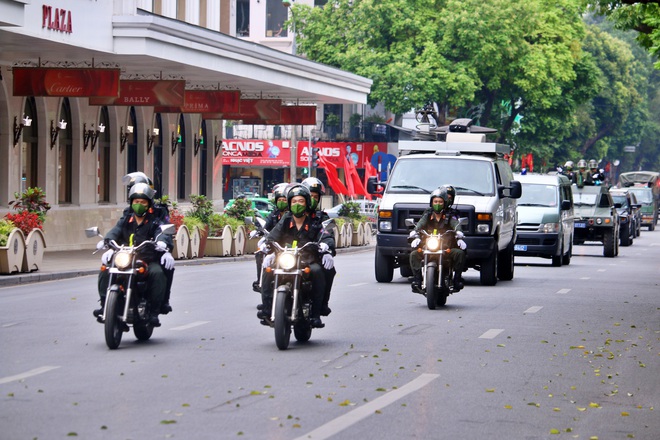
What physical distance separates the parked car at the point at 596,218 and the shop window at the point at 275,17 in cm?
3410

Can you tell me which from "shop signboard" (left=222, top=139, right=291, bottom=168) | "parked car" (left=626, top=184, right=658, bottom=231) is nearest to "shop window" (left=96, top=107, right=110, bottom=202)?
"shop signboard" (left=222, top=139, right=291, bottom=168)

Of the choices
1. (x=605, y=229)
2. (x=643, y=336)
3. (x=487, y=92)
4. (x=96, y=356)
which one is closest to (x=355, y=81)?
(x=605, y=229)

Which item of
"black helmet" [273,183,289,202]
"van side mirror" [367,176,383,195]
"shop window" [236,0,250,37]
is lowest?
"van side mirror" [367,176,383,195]

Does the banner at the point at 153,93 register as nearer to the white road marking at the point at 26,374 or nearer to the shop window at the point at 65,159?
the shop window at the point at 65,159

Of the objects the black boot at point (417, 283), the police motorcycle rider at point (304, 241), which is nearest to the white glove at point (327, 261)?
the police motorcycle rider at point (304, 241)

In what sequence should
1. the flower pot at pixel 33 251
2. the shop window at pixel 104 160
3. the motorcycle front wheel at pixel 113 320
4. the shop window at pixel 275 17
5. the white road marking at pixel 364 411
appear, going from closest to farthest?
the white road marking at pixel 364 411, the motorcycle front wheel at pixel 113 320, the flower pot at pixel 33 251, the shop window at pixel 104 160, the shop window at pixel 275 17

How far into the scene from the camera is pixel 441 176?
23922mm

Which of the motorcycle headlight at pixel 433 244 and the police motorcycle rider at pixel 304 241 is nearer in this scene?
the police motorcycle rider at pixel 304 241

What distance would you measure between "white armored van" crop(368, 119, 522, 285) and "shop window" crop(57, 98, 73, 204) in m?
13.8

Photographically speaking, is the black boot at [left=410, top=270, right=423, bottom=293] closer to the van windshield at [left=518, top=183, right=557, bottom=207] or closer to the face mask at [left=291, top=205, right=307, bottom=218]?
the face mask at [left=291, top=205, right=307, bottom=218]

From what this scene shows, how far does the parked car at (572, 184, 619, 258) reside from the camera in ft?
129

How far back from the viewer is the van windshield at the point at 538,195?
3244 cm

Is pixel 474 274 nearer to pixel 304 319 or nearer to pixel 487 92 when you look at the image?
pixel 304 319

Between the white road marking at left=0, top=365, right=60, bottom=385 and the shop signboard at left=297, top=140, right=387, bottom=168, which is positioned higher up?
the shop signboard at left=297, top=140, right=387, bottom=168
